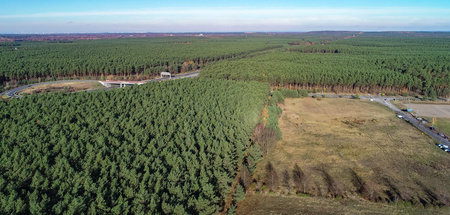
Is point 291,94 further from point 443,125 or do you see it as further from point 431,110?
point 443,125

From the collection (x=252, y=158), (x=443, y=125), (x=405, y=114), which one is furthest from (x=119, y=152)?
(x=405, y=114)

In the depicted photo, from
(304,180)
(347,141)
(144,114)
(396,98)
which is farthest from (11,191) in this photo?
(396,98)

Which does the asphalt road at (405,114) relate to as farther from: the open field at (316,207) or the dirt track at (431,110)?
the open field at (316,207)

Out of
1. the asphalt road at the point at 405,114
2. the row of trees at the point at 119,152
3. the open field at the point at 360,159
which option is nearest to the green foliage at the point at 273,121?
the open field at the point at 360,159

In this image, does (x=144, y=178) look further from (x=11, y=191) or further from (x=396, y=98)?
(x=396, y=98)

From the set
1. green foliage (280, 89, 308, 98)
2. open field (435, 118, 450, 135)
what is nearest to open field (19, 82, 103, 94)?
green foliage (280, 89, 308, 98)

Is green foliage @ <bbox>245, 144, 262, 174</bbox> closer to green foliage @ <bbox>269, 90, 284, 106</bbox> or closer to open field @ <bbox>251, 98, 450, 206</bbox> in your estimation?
open field @ <bbox>251, 98, 450, 206</bbox>
